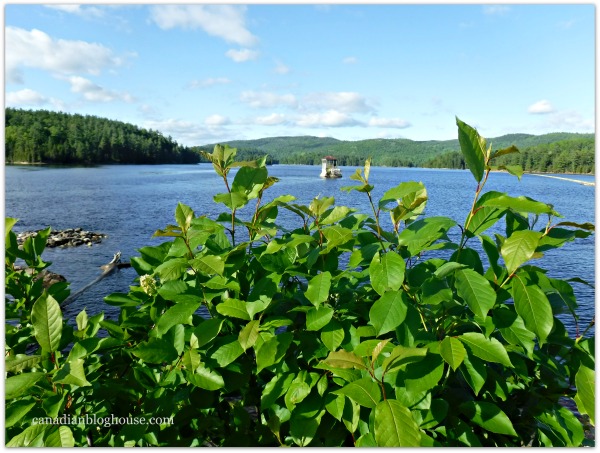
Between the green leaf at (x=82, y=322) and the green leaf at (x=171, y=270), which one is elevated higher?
the green leaf at (x=171, y=270)

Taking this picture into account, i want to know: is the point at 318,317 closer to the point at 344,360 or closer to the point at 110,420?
the point at 344,360

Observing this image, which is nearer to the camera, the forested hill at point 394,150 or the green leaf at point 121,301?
the green leaf at point 121,301

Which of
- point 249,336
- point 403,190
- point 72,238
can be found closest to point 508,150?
point 403,190

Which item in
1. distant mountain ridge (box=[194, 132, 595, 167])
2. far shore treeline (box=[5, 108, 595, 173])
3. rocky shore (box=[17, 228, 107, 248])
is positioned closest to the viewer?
rocky shore (box=[17, 228, 107, 248])

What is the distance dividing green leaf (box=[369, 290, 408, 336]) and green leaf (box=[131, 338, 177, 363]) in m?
0.61

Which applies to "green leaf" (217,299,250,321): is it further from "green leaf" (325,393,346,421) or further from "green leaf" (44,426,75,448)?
"green leaf" (44,426,75,448)

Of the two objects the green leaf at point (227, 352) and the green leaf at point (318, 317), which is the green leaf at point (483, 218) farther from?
the green leaf at point (227, 352)

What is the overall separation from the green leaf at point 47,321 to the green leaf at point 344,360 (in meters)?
0.79

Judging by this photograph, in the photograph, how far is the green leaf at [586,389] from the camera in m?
1.15

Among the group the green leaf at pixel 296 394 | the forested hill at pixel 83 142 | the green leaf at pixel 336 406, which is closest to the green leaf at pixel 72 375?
the green leaf at pixel 296 394

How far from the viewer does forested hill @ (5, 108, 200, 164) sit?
182ft

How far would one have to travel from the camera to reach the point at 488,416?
→ 113 centimetres

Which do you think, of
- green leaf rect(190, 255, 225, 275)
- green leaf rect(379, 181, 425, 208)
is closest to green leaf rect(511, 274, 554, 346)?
green leaf rect(379, 181, 425, 208)

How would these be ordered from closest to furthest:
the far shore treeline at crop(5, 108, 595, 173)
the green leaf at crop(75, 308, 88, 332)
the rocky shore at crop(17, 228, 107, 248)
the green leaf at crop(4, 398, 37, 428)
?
the green leaf at crop(4, 398, 37, 428), the green leaf at crop(75, 308, 88, 332), the rocky shore at crop(17, 228, 107, 248), the far shore treeline at crop(5, 108, 595, 173)
